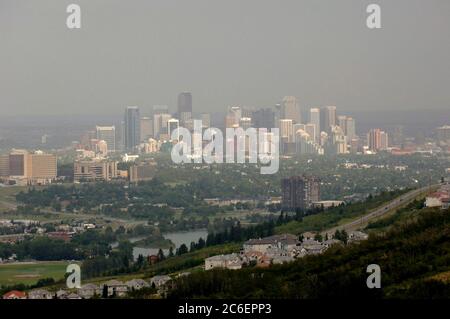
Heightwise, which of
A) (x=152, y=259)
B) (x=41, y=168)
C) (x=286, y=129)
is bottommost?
(x=41, y=168)

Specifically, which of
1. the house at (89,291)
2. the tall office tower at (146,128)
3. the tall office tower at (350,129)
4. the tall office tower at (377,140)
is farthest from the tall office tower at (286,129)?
the house at (89,291)

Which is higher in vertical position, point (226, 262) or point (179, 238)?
point (226, 262)

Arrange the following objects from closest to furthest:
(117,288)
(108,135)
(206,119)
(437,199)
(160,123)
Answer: (117,288)
(437,199)
(206,119)
(160,123)
(108,135)

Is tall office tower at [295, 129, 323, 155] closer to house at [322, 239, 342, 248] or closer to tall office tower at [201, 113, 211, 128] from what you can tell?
tall office tower at [201, 113, 211, 128]

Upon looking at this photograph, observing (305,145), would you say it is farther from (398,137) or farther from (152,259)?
(152,259)

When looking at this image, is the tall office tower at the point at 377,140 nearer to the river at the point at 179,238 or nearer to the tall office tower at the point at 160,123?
the tall office tower at the point at 160,123

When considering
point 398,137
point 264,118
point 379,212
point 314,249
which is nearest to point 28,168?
point 264,118
